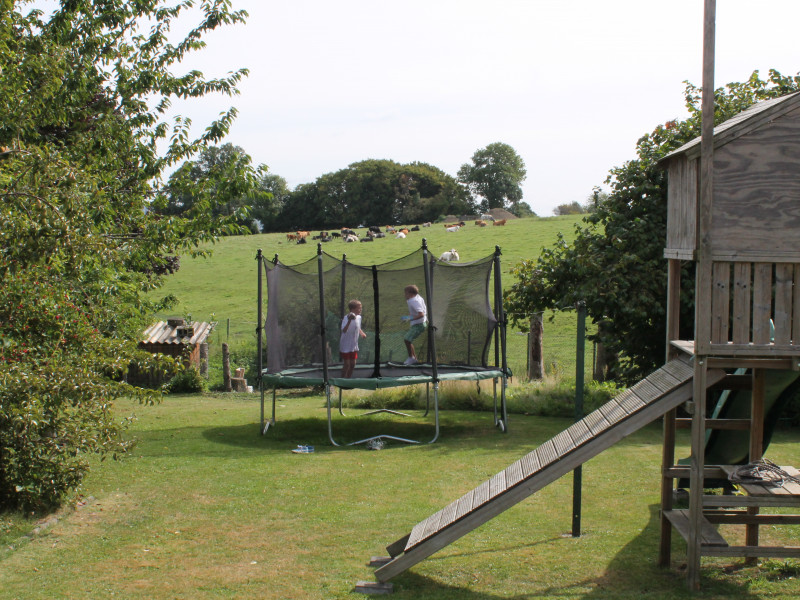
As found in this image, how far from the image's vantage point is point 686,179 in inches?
229

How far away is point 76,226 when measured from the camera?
6.37 meters

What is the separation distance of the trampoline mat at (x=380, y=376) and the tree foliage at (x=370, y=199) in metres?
77.7

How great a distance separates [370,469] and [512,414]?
16.4 feet

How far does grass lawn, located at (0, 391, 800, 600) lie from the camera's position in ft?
19.0

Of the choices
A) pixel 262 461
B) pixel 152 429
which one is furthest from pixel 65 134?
pixel 262 461

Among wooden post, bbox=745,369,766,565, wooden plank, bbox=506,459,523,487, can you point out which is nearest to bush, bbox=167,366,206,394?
wooden plank, bbox=506,459,523,487

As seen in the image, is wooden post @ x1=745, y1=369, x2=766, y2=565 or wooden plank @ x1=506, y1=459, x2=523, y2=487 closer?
wooden plank @ x1=506, y1=459, x2=523, y2=487

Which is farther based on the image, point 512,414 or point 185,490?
point 512,414

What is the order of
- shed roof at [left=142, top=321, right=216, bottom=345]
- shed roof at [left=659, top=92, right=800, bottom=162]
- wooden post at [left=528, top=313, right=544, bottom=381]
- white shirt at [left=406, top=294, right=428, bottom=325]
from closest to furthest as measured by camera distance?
1. shed roof at [left=659, top=92, right=800, bottom=162]
2. white shirt at [left=406, top=294, right=428, bottom=325]
3. wooden post at [left=528, top=313, right=544, bottom=381]
4. shed roof at [left=142, top=321, right=216, bottom=345]

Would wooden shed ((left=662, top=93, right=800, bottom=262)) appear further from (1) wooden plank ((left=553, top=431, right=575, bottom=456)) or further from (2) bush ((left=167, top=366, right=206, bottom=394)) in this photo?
(2) bush ((left=167, top=366, right=206, bottom=394))

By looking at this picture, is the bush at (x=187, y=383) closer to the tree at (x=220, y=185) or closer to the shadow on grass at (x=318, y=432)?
the shadow on grass at (x=318, y=432)

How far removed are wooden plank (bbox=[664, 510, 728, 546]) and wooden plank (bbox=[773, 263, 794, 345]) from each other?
139cm

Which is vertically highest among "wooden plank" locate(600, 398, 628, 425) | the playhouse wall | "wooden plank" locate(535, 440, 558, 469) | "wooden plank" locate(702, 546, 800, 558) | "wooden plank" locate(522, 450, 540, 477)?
the playhouse wall

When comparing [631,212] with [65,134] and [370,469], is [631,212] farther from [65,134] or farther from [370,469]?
[65,134]
